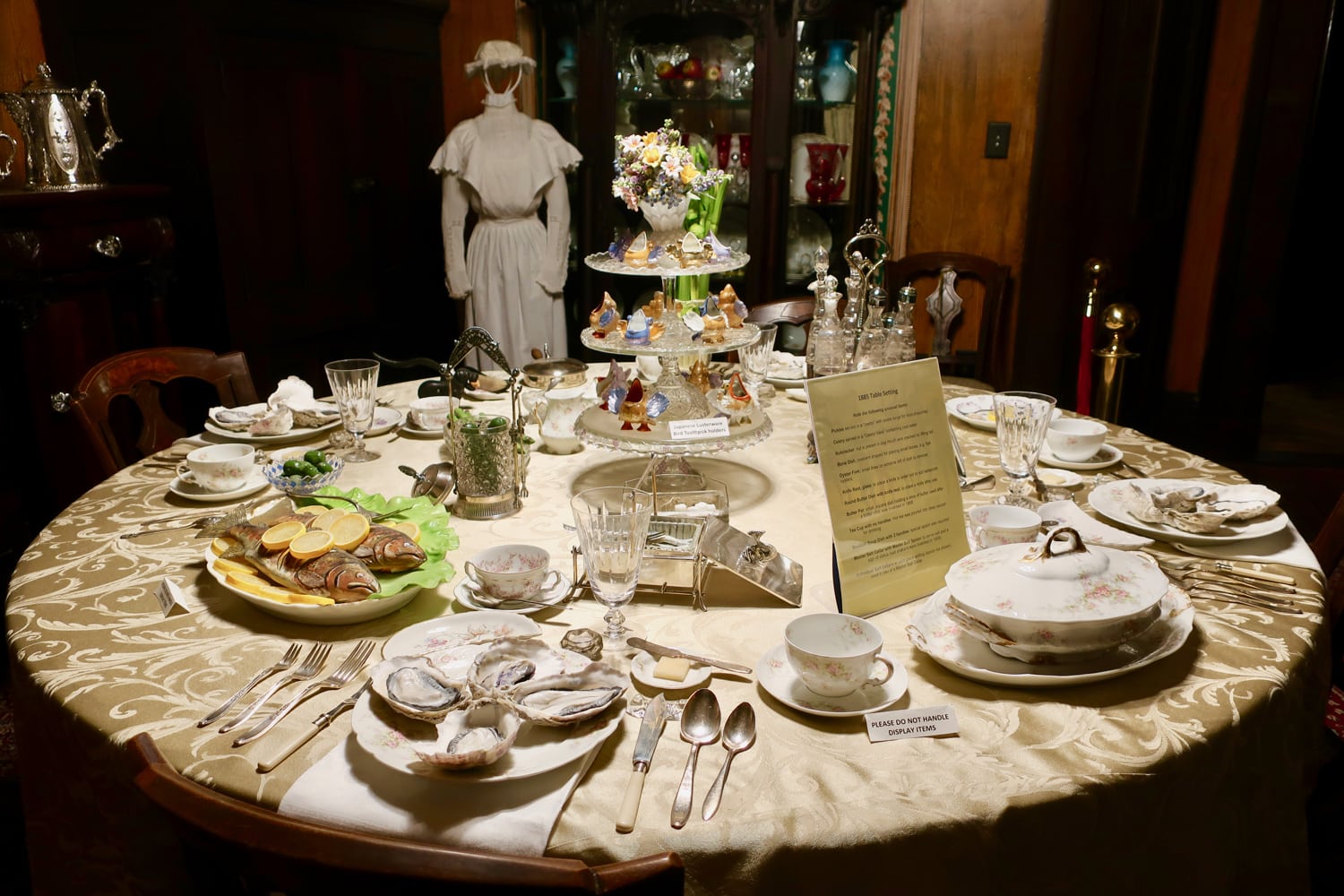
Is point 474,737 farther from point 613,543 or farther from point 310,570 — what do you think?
point 310,570

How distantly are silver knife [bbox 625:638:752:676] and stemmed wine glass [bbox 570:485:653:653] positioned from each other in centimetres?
2

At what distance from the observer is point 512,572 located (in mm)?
1165

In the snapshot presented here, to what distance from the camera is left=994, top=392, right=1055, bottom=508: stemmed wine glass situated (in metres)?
1.38

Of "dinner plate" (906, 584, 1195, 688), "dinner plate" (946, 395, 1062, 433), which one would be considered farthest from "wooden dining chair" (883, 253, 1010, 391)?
"dinner plate" (906, 584, 1195, 688)

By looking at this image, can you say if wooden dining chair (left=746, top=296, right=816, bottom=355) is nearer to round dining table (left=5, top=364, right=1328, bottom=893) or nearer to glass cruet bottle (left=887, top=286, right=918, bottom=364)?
glass cruet bottle (left=887, top=286, right=918, bottom=364)

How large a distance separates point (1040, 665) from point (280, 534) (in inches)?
33.9

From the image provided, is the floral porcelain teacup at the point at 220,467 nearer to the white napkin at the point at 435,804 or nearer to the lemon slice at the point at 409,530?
the lemon slice at the point at 409,530

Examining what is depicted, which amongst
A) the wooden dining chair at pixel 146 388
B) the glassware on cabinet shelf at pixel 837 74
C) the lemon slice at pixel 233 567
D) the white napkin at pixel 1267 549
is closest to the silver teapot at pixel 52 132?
the wooden dining chair at pixel 146 388

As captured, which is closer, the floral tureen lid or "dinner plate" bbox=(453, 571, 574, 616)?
the floral tureen lid

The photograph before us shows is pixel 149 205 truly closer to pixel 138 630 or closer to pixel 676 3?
pixel 676 3

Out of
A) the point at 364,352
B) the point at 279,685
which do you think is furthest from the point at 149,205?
the point at 279,685

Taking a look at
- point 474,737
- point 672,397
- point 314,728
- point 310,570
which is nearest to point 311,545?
point 310,570

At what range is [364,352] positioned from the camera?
3.63 metres

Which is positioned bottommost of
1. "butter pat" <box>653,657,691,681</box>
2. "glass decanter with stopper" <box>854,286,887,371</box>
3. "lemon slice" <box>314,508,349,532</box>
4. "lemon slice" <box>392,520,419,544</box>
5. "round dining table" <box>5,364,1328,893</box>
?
"round dining table" <box>5,364,1328,893</box>
